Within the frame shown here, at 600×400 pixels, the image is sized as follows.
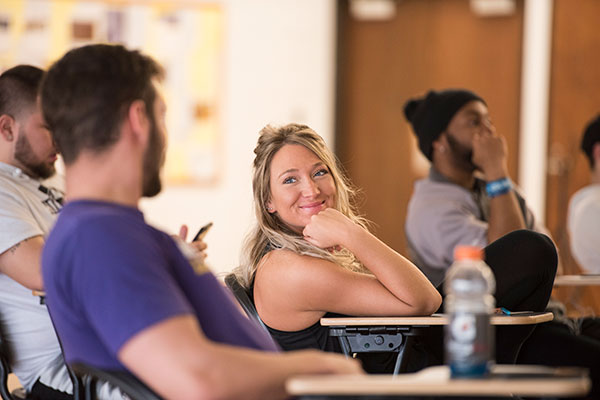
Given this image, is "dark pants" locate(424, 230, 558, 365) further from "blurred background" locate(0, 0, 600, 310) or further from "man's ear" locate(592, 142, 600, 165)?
"blurred background" locate(0, 0, 600, 310)

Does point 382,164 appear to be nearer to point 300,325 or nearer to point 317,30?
point 317,30

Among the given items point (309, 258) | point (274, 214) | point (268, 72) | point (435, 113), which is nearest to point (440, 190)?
point (435, 113)

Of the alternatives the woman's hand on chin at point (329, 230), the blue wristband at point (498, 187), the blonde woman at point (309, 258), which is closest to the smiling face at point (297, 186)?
the blonde woman at point (309, 258)

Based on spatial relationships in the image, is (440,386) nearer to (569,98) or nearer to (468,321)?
(468,321)

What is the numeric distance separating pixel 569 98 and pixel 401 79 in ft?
4.27

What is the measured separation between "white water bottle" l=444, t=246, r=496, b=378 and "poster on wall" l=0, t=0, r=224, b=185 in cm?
512

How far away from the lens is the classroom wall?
20.6ft

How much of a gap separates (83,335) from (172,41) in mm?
5289

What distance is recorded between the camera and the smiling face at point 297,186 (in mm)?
2424

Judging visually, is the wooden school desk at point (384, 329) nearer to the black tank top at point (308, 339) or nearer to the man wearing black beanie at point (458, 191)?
the black tank top at point (308, 339)

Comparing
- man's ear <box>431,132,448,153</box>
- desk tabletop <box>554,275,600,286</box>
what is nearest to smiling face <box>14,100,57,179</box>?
man's ear <box>431,132,448,153</box>

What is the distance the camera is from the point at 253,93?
6352 mm

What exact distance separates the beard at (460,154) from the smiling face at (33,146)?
1.86 metres

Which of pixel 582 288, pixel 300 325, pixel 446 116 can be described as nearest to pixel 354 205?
pixel 300 325
